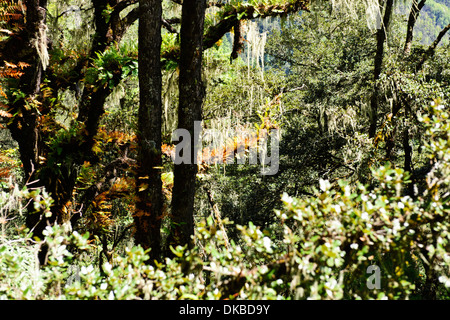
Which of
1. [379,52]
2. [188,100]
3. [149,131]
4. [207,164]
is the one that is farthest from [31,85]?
[379,52]

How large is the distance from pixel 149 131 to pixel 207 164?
106 inches

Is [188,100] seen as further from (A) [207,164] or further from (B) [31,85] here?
(A) [207,164]

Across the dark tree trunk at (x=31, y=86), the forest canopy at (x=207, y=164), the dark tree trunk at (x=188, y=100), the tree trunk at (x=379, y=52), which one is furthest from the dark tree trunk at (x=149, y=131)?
the tree trunk at (x=379, y=52)

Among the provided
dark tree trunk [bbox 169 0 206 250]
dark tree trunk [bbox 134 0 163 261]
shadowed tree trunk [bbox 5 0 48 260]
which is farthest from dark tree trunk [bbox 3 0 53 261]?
dark tree trunk [bbox 169 0 206 250]

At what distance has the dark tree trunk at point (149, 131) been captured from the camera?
3.33 m

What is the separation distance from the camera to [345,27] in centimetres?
1158

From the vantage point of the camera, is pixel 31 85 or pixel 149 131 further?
pixel 31 85

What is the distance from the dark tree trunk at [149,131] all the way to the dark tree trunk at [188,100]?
24 cm

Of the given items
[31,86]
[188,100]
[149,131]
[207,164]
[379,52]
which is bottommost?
[207,164]

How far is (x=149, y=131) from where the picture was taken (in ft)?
11.3

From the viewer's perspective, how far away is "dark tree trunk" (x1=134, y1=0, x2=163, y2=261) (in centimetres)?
333

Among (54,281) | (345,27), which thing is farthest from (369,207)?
(345,27)

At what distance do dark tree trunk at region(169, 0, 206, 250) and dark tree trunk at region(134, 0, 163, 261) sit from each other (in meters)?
0.24
